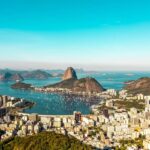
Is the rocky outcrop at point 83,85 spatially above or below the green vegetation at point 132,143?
above

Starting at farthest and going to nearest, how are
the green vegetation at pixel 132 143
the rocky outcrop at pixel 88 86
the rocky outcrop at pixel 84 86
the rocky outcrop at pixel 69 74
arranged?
the rocky outcrop at pixel 69 74, the rocky outcrop at pixel 84 86, the rocky outcrop at pixel 88 86, the green vegetation at pixel 132 143

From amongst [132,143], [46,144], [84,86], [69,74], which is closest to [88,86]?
[84,86]

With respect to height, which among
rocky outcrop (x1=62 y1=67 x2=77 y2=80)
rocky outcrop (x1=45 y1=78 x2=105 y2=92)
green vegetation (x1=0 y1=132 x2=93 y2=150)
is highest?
rocky outcrop (x1=62 y1=67 x2=77 y2=80)

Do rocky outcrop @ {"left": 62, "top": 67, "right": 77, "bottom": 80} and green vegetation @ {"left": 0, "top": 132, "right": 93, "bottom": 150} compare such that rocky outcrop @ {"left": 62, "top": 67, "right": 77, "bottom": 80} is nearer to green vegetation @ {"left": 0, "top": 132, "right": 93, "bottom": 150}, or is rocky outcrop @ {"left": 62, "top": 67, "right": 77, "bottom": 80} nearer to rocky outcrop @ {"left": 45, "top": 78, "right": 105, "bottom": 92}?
rocky outcrop @ {"left": 45, "top": 78, "right": 105, "bottom": 92}

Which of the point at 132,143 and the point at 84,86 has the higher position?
the point at 84,86

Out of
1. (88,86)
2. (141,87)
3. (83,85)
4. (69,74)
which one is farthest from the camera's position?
(69,74)

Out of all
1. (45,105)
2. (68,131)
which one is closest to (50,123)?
(68,131)

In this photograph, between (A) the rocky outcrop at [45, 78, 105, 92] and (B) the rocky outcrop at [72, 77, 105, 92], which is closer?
(B) the rocky outcrop at [72, 77, 105, 92]

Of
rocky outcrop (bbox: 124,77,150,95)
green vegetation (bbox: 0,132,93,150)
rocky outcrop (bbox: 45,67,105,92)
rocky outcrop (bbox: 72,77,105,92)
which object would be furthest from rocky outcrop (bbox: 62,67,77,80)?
green vegetation (bbox: 0,132,93,150)

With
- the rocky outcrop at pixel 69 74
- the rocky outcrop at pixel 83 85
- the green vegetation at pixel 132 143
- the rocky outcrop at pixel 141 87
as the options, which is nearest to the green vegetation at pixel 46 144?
the green vegetation at pixel 132 143

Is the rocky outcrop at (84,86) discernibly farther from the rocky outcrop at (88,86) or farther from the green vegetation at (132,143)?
the green vegetation at (132,143)

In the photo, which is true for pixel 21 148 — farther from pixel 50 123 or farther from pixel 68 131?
pixel 50 123

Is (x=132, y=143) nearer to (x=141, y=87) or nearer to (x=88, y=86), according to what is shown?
(x=141, y=87)
